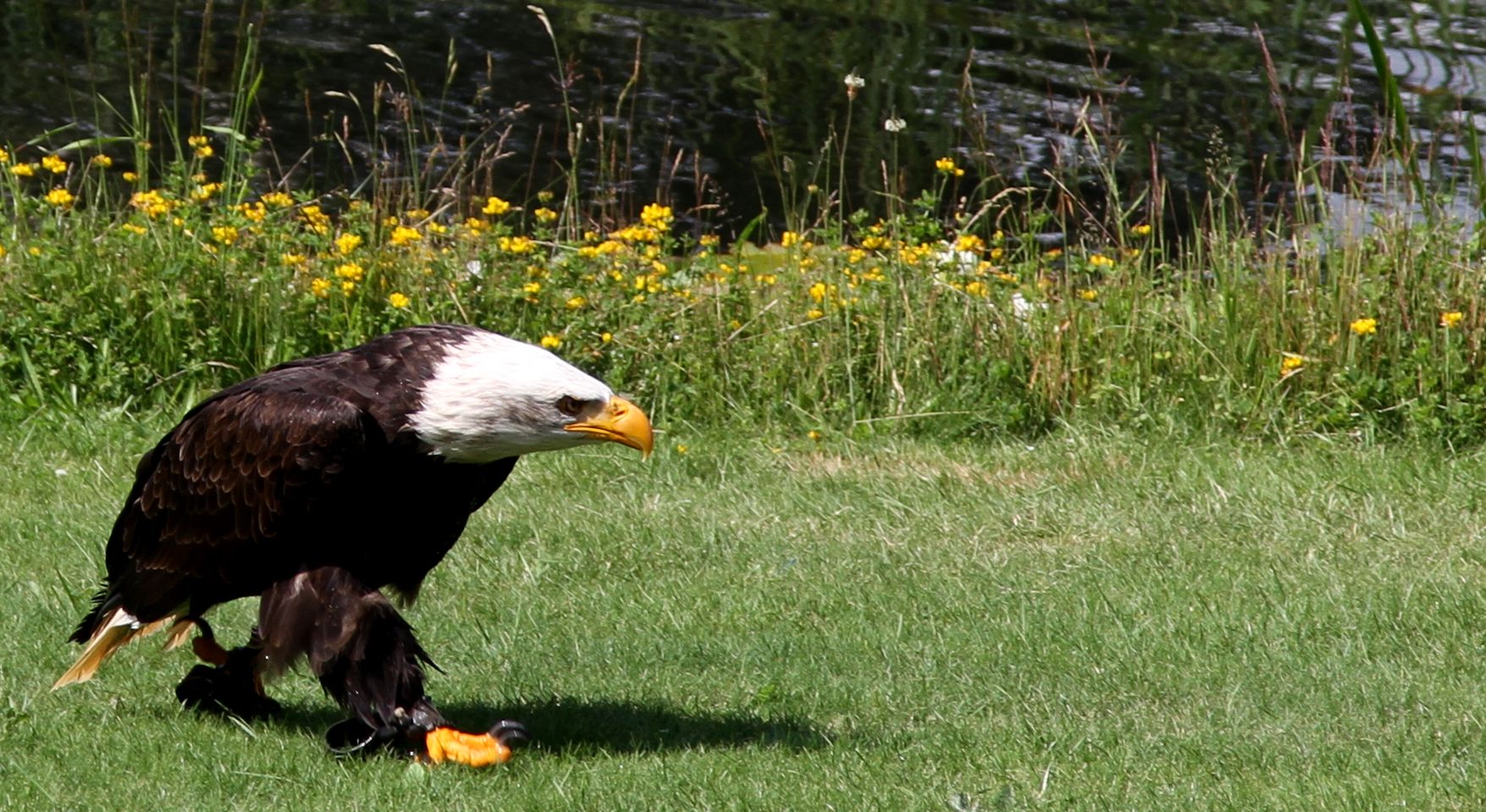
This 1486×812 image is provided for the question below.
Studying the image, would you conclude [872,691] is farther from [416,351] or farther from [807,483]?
[807,483]

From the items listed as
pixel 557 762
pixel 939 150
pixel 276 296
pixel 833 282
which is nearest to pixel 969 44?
pixel 939 150

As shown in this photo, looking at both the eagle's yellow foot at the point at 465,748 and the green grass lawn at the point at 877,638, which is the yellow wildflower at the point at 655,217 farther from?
the eagle's yellow foot at the point at 465,748

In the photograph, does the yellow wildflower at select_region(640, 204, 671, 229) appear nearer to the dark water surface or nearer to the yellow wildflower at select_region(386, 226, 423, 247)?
the yellow wildflower at select_region(386, 226, 423, 247)

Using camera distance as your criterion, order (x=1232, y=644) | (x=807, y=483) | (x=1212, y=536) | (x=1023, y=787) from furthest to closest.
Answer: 1. (x=807, y=483)
2. (x=1212, y=536)
3. (x=1232, y=644)
4. (x=1023, y=787)

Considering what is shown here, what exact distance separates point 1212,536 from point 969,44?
10.2m

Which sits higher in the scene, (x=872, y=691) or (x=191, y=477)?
(x=191, y=477)

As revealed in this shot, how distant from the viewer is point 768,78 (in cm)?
1442

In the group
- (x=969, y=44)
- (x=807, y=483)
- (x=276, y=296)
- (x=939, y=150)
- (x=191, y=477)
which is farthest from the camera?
(x=969, y=44)

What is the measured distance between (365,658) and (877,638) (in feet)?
5.11

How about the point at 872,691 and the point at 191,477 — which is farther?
the point at 872,691

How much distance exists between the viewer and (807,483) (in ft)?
21.9

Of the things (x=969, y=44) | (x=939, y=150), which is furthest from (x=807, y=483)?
(x=969, y=44)

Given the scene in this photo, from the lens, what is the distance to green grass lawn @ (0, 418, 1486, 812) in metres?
4.21

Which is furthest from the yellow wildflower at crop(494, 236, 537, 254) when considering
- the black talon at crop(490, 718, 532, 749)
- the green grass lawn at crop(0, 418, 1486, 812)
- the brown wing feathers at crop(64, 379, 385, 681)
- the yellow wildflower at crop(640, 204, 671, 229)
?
the black talon at crop(490, 718, 532, 749)
